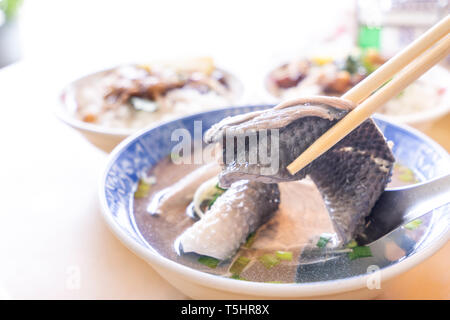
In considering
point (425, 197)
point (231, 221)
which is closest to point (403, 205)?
point (425, 197)

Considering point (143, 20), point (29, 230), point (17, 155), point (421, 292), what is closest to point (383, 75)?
point (421, 292)

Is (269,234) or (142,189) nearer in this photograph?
(269,234)

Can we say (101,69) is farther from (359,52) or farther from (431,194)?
(431,194)

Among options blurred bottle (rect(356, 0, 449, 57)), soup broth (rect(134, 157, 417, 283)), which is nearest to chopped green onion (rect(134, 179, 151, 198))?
soup broth (rect(134, 157, 417, 283))

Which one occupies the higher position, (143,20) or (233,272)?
(143,20)

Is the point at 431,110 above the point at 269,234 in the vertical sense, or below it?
above

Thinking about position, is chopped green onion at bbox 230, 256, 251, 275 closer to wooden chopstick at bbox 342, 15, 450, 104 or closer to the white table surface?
the white table surface

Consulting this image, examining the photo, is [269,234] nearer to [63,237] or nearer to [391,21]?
[63,237]
